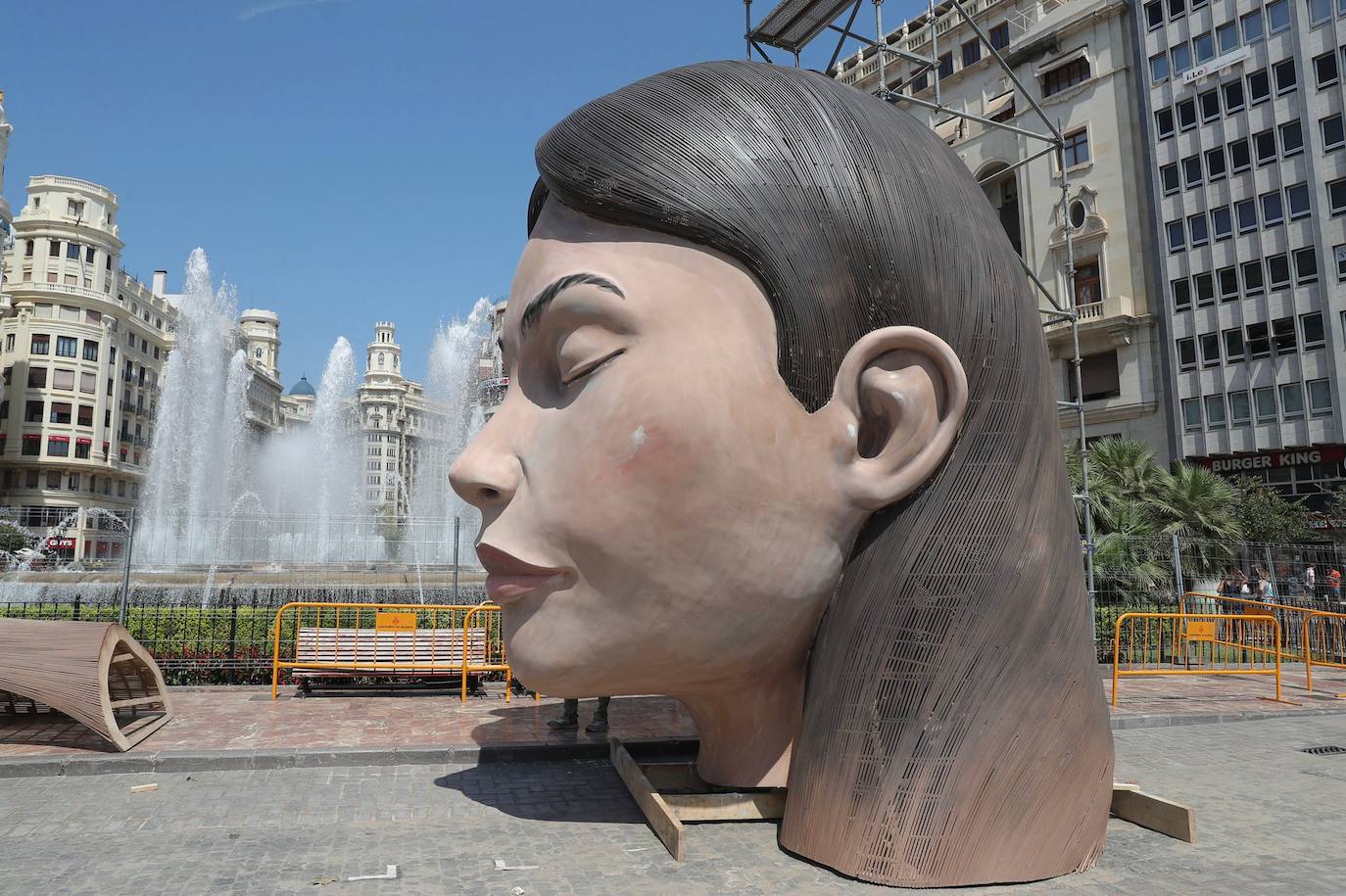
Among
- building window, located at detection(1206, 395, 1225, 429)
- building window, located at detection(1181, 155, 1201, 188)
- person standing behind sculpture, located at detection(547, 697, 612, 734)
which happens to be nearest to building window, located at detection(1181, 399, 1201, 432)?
building window, located at detection(1206, 395, 1225, 429)

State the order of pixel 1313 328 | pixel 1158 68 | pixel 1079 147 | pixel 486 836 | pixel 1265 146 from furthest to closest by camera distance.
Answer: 1. pixel 1079 147
2. pixel 1158 68
3. pixel 1265 146
4. pixel 1313 328
5. pixel 486 836

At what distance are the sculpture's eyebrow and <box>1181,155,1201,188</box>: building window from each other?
33.0 meters

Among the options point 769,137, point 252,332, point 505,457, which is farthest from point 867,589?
point 252,332

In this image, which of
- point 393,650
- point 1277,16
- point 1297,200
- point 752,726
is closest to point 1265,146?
point 1297,200

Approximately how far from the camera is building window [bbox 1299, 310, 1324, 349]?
88.6ft

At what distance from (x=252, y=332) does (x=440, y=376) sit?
54.5m

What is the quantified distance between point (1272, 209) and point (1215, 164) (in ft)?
8.15

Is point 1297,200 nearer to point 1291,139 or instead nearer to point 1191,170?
point 1291,139

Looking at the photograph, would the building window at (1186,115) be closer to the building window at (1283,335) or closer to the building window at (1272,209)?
the building window at (1272,209)

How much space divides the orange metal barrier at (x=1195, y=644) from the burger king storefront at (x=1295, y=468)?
16.9 metres

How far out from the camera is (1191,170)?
2992 cm

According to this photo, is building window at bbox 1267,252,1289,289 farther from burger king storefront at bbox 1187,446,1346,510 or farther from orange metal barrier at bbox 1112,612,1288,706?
orange metal barrier at bbox 1112,612,1288,706

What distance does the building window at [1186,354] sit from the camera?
97.3 ft

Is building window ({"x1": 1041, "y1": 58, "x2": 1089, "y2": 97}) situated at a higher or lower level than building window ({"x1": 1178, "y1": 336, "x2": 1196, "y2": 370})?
higher
